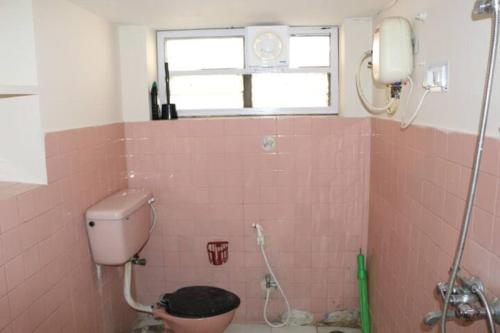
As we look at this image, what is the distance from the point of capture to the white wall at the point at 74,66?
1721 mm

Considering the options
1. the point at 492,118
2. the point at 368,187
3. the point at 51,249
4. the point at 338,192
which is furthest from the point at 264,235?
the point at 492,118

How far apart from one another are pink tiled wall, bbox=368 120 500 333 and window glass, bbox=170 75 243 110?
3.10ft

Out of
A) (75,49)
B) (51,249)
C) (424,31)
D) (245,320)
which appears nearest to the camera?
(424,31)

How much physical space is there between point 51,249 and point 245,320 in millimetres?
1446

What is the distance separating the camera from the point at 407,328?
1821 mm

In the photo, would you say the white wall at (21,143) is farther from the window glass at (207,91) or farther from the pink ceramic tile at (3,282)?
the window glass at (207,91)

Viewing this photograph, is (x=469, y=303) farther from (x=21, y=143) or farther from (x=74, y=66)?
(x=74, y=66)

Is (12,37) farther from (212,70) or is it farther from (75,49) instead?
(212,70)

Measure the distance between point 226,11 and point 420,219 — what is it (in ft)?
4.82

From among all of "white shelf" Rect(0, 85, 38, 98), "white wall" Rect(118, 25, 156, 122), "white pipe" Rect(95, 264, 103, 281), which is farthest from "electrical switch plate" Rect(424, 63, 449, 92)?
"white pipe" Rect(95, 264, 103, 281)

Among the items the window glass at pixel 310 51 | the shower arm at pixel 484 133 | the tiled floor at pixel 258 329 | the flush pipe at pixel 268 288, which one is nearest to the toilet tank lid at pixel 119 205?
the flush pipe at pixel 268 288

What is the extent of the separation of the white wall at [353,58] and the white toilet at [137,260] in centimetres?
137

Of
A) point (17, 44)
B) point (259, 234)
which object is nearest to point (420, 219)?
point (259, 234)

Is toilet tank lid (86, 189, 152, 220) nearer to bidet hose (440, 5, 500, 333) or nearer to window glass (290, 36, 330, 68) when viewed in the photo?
window glass (290, 36, 330, 68)
